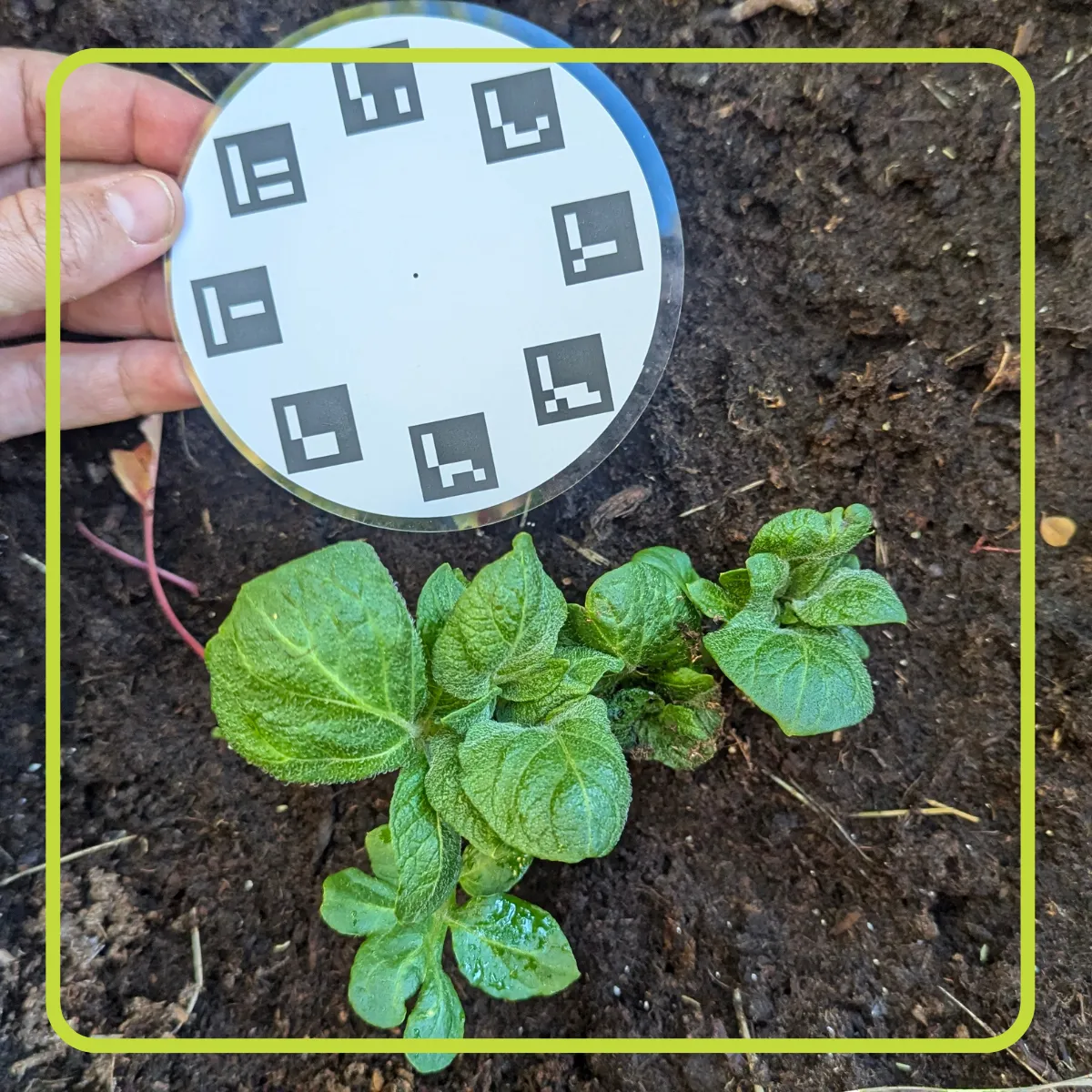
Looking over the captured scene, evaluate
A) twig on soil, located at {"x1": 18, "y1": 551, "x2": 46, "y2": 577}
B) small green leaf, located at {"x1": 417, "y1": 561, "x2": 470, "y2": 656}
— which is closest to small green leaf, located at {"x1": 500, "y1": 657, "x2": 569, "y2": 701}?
small green leaf, located at {"x1": 417, "y1": 561, "x2": 470, "y2": 656}

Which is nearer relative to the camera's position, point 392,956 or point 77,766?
point 392,956

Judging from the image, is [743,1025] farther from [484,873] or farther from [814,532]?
[814,532]

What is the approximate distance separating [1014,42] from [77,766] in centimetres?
179

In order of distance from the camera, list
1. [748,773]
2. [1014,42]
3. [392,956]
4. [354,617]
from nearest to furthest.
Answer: [354,617], [392,956], [1014,42], [748,773]

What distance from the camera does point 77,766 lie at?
1292 millimetres

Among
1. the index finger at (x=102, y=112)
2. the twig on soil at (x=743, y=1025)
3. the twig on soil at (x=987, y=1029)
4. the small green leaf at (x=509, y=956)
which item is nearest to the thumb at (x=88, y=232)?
the index finger at (x=102, y=112)

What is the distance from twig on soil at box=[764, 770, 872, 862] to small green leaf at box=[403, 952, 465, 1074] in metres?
0.55

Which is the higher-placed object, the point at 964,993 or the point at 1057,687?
the point at 1057,687

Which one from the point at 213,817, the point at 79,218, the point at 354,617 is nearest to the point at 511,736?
the point at 354,617

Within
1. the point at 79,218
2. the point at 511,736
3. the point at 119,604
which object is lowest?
the point at 511,736

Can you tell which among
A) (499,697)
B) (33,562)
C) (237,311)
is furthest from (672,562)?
(33,562)

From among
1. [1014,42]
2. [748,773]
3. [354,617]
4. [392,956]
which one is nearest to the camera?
[354,617]

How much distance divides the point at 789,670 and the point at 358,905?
2.15 feet

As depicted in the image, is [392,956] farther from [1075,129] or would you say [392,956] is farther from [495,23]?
[1075,129]
